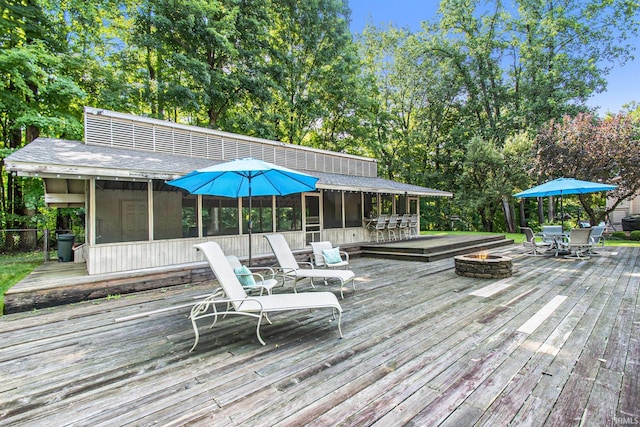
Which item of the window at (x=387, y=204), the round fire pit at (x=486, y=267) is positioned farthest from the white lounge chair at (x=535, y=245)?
the window at (x=387, y=204)

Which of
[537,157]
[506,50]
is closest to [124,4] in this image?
[537,157]

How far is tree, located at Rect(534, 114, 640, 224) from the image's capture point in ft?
39.5

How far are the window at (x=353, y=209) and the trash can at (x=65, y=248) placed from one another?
8666 millimetres

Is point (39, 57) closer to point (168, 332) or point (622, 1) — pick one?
point (168, 332)

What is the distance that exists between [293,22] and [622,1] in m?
21.0

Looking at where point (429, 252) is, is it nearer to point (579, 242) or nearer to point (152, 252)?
point (579, 242)

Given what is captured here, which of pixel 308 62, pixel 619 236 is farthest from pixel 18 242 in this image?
pixel 619 236

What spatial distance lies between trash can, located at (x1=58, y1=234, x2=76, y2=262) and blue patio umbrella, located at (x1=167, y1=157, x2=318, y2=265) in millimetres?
5690

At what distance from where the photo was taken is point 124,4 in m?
14.6

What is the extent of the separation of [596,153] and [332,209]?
1162 cm

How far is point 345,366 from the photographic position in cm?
280

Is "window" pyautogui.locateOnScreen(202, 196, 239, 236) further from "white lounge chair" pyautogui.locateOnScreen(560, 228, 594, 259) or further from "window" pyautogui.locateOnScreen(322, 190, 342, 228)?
"white lounge chair" pyautogui.locateOnScreen(560, 228, 594, 259)

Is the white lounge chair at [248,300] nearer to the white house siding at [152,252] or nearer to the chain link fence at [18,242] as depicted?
the white house siding at [152,252]

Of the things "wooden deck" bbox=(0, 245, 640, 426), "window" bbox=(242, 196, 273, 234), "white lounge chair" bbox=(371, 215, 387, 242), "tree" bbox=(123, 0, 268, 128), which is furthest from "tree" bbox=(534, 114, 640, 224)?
"tree" bbox=(123, 0, 268, 128)
